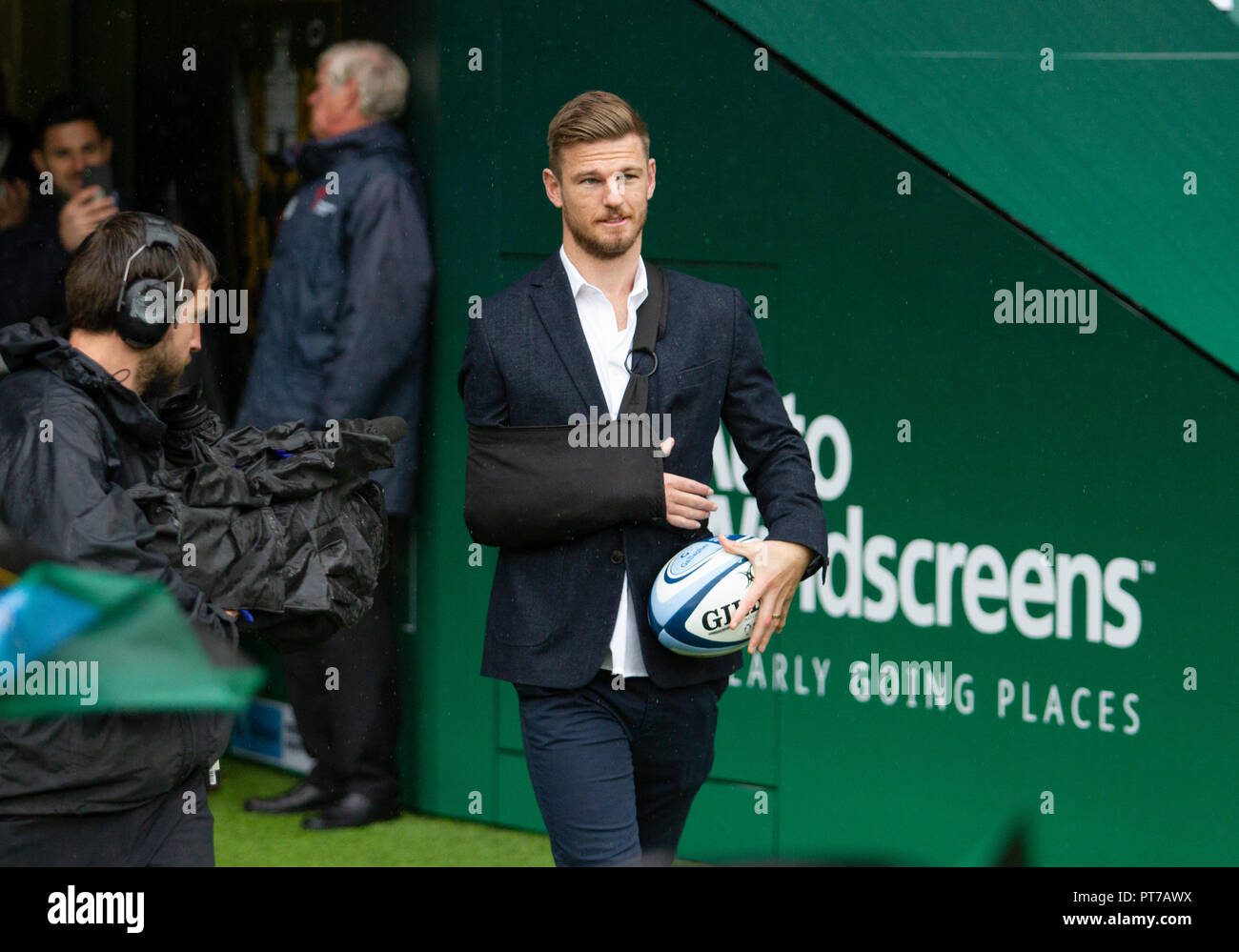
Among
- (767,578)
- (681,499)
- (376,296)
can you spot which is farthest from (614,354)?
(376,296)

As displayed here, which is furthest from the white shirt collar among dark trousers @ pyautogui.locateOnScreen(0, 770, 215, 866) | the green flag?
dark trousers @ pyautogui.locateOnScreen(0, 770, 215, 866)

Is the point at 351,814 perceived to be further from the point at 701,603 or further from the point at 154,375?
the point at 154,375

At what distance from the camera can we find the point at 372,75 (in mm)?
5770

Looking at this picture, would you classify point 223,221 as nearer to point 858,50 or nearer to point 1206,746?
point 858,50

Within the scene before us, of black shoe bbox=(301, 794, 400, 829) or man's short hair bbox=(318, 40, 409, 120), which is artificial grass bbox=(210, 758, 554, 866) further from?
man's short hair bbox=(318, 40, 409, 120)

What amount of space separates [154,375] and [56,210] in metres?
2.83

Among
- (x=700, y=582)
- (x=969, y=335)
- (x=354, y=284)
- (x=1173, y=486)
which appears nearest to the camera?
(x=700, y=582)

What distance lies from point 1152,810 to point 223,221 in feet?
11.6

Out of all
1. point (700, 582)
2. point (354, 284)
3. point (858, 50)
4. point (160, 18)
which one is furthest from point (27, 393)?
point (160, 18)

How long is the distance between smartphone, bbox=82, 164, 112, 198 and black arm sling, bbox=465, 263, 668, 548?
8.75 ft

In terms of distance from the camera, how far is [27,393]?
3.29m

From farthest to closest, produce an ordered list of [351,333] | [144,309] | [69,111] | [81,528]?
[69,111], [351,333], [144,309], [81,528]

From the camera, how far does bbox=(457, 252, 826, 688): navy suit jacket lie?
387 cm

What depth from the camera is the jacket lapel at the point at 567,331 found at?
3885 mm
